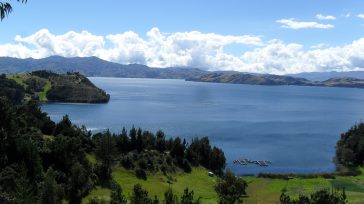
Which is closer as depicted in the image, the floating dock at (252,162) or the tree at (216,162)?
the tree at (216,162)

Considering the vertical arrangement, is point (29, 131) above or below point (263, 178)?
above

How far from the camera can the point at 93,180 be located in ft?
296

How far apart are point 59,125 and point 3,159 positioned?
1720 inches

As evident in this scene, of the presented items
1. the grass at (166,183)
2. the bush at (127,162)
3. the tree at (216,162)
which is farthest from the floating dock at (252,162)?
the bush at (127,162)

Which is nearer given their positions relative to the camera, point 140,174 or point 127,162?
point 140,174

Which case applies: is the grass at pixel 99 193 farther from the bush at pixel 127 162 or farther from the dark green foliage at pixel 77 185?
the bush at pixel 127 162

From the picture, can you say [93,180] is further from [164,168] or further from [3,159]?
[164,168]

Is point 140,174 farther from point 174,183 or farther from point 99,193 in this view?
point 99,193

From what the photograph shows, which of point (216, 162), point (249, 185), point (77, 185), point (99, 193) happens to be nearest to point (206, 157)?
point (216, 162)

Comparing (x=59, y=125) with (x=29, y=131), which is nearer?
(x=29, y=131)

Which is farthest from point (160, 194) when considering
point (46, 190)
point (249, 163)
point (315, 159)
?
point (315, 159)

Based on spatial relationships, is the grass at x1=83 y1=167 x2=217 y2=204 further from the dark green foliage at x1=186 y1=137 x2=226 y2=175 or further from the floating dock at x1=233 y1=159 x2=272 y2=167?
the floating dock at x1=233 y1=159 x2=272 y2=167

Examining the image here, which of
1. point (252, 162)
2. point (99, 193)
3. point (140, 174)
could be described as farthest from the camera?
point (252, 162)

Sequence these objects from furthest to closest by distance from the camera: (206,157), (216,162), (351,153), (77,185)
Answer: (351,153), (206,157), (216,162), (77,185)
